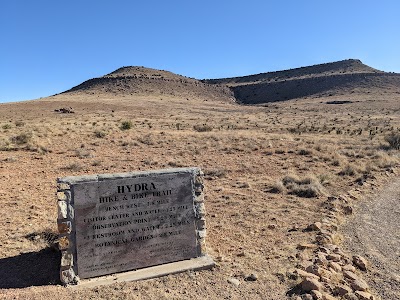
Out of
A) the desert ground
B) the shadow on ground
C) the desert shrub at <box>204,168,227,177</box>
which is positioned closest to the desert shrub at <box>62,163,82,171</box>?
the desert ground

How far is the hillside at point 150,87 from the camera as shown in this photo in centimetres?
8962

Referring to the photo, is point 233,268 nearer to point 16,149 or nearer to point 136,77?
point 16,149

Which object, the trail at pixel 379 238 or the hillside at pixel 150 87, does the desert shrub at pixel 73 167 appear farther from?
the hillside at pixel 150 87

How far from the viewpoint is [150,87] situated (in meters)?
94.8

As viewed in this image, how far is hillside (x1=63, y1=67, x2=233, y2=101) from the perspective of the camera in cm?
8962

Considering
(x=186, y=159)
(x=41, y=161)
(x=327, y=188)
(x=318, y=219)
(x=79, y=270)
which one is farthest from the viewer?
(x=186, y=159)


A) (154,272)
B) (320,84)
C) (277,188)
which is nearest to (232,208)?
(277,188)

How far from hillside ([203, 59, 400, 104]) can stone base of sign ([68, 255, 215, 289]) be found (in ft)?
283

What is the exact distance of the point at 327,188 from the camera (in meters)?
12.2

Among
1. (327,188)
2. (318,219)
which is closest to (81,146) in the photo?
(327,188)

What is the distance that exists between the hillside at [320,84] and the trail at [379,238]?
80.8 meters

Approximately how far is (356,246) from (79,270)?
509cm

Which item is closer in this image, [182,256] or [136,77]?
[182,256]

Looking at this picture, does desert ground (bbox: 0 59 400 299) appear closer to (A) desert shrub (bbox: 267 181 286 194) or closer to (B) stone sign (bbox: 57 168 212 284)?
(A) desert shrub (bbox: 267 181 286 194)
